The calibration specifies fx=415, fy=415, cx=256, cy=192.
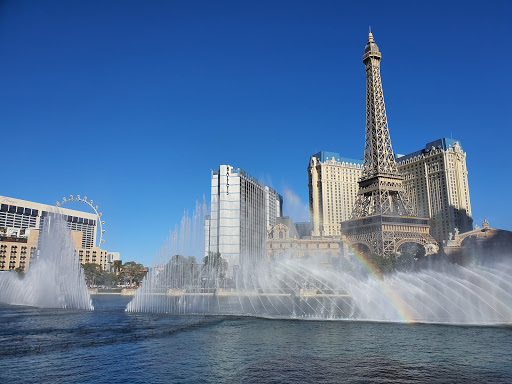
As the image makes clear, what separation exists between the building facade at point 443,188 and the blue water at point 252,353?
5832 inches

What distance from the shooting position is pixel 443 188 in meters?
177

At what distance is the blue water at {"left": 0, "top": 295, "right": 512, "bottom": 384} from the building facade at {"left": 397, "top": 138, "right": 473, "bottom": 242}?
148126mm

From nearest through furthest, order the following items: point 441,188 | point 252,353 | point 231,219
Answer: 1. point 252,353
2. point 231,219
3. point 441,188

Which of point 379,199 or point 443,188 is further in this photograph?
point 443,188

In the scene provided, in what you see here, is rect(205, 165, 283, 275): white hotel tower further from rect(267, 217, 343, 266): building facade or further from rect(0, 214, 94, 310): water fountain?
rect(0, 214, 94, 310): water fountain

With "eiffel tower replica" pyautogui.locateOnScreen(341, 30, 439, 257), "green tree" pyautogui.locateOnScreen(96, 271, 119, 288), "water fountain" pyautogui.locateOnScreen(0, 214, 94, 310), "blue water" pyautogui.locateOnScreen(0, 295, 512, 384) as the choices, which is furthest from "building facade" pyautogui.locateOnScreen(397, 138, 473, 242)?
"blue water" pyautogui.locateOnScreen(0, 295, 512, 384)

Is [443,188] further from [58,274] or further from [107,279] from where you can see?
[58,274]

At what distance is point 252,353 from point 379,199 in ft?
340

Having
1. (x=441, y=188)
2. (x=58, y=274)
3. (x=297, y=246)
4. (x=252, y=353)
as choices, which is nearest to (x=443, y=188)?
(x=441, y=188)

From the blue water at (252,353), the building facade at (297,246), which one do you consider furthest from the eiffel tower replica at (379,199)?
the blue water at (252,353)

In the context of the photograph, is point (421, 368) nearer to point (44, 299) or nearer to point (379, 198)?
→ point (44, 299)

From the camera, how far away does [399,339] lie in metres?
32.7

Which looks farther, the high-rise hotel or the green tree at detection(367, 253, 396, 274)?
the high-rise hotel

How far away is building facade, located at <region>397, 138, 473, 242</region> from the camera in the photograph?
172500 mm
